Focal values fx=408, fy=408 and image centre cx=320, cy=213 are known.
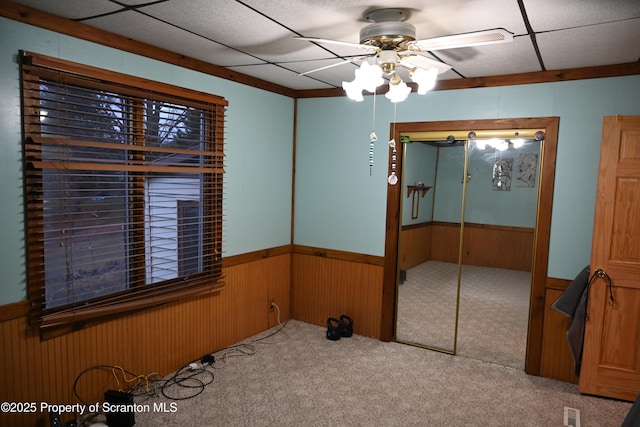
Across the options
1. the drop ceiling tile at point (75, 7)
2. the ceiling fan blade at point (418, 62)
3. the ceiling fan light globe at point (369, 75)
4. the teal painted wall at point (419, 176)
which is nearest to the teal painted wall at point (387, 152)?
the teal painted wall at point (419, 176)

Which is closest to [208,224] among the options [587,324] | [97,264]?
[97,264]

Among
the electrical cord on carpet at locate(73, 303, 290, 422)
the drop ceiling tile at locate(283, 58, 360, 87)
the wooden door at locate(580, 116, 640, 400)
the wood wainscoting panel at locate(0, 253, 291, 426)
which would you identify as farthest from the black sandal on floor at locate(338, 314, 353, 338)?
the drop ceiling tile at locate(283, 58, 360, 87)

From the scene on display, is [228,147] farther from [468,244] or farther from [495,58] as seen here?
[468,244]

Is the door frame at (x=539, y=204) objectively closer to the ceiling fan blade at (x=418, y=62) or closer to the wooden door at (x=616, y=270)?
the wooden door at (x=616, y=270)

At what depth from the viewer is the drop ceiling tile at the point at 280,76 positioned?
3536 mm

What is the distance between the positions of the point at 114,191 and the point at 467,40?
7.88ft

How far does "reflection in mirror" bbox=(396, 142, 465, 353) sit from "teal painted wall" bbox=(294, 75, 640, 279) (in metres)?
0.28

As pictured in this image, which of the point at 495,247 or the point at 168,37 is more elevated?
the point at 168,37

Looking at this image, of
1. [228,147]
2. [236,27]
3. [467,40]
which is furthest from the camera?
Result: [228,147]

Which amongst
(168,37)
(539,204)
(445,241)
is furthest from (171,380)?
(539,204)

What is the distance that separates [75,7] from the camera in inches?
89.6

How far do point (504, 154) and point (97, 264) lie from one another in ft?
11.2

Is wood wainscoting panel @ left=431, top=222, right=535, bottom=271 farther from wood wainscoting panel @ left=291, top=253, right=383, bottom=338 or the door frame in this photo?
wood wainscoting panel @ left=291, top=253, right=383, bottom=338

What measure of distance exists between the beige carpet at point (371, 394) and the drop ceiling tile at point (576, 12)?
2526mm
